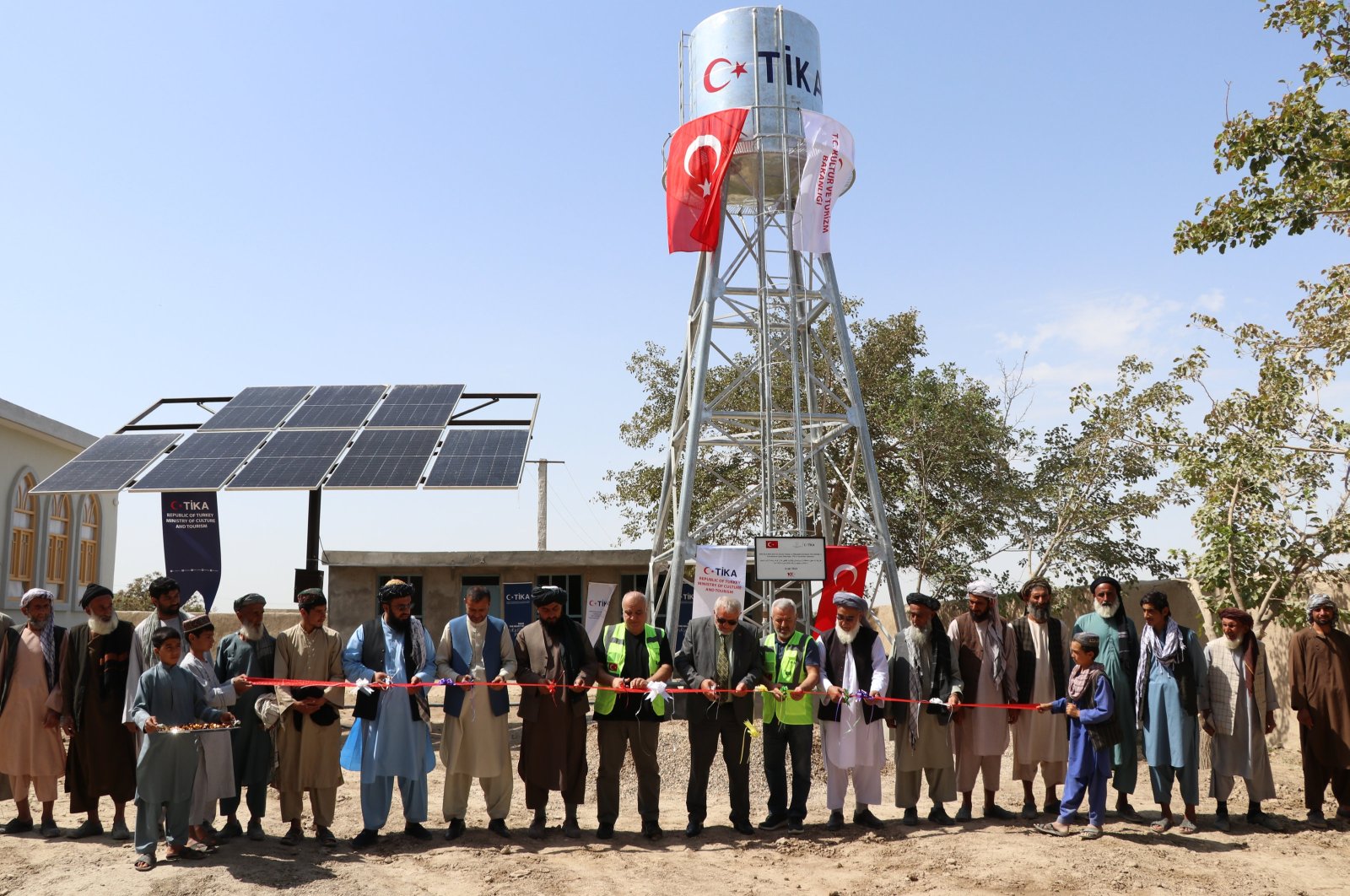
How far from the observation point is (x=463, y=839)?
761 cm

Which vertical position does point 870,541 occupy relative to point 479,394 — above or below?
below

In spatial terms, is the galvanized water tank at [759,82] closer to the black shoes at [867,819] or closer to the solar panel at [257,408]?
the solar panel at [257,408]

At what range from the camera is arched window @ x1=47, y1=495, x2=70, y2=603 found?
61.5ft

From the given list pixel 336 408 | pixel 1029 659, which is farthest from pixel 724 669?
pixel 336 408

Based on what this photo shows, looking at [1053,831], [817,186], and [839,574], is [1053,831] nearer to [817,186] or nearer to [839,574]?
[839,574]

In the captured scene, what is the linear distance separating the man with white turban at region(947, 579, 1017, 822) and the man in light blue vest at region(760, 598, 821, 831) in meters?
1.18

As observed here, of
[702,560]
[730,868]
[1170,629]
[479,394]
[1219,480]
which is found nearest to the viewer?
[730,868]

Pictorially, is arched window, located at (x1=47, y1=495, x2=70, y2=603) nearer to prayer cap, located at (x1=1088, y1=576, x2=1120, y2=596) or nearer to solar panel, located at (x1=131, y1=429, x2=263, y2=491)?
solar panel, located at (x1=131, y1=429, x2=263, y2=491)

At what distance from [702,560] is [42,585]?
1118cm

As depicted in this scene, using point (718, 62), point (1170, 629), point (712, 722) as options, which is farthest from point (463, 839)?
point (718, 62)

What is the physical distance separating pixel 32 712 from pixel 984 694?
6.80m

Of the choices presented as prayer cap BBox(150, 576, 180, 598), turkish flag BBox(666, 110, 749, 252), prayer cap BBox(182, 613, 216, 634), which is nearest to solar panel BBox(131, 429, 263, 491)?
prayer cap BBox(150, 576, 180, 598)

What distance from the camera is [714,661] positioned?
8047 mm

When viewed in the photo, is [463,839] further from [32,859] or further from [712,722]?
[32,859]
